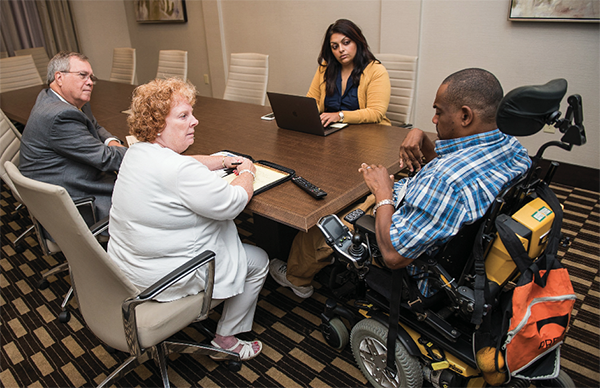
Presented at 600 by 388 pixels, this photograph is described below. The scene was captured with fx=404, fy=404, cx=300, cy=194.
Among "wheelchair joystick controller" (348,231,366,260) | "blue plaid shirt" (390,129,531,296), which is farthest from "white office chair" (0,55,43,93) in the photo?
"blue plaid shirt" (390,129,531,296)

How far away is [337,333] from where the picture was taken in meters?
1.70

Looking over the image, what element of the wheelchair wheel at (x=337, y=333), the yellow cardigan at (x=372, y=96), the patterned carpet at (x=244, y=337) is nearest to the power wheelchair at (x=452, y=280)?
the wheelchair wheel at (x=337, y=333)

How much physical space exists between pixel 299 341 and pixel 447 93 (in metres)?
1.24

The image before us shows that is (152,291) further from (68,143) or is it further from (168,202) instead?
(68,143)

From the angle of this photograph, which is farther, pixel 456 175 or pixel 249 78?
pixel 249 78

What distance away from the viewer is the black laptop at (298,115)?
2152mm

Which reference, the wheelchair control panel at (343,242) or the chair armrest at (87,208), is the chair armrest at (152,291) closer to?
the wheelchair control panel at (343,242)

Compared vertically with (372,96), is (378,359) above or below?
below

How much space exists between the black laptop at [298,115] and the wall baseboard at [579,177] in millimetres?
1948

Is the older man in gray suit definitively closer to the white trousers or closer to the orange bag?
the white trousers

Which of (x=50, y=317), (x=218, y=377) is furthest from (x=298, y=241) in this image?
(x=50, y=317)

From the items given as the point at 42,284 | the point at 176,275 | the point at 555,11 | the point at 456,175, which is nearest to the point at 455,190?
the point at 456,175

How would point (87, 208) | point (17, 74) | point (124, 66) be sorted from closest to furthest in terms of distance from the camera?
point (87, 208) → point (17, 74) → point (124, 66)

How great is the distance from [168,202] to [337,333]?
2.94 feet
